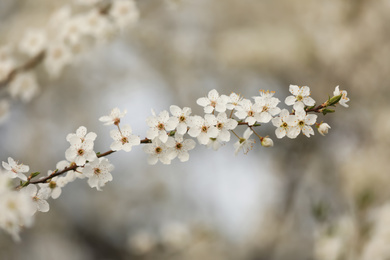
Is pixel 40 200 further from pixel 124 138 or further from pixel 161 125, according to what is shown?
pixel 161 125

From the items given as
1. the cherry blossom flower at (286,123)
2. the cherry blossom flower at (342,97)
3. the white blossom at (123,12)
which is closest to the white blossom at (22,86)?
the white blossom at (123,12)

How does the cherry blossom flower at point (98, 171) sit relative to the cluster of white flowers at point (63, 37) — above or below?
below

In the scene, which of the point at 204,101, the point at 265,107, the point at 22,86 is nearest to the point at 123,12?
the point at 22,86

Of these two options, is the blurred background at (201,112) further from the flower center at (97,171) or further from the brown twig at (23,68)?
the flower center at (97,171)

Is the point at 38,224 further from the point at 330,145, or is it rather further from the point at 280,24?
the point at 280,24

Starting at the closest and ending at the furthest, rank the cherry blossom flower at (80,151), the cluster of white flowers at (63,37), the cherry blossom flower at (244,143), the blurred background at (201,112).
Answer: the cherry blossom flower at (80,151) → the cherry blossom flower at (244,143) → the cluster of white flowers at (63,37) → the blurred background at (201,112)

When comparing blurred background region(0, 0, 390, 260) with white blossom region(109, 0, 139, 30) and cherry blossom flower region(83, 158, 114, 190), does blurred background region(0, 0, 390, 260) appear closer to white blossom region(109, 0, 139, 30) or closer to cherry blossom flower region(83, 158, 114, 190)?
white blossom region(109, 0, 139, 30)

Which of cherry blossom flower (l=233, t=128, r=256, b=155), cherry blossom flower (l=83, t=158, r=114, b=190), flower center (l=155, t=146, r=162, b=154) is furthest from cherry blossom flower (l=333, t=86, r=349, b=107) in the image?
cherry blossom flower (l=83, t=158, r=114, b=190)
